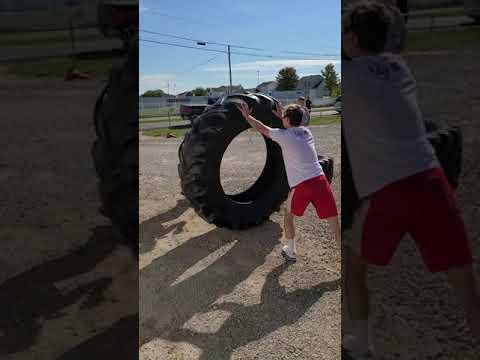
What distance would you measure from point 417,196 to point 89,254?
110 cm

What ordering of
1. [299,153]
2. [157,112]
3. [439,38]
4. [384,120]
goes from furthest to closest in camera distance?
[157,112], [299,153], [439,38], [384,120]

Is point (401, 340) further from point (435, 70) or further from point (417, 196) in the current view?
point (435, 70)

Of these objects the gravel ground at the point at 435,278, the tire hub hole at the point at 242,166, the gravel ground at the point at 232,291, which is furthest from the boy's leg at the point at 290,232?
the gravel ground at the point at 435,278

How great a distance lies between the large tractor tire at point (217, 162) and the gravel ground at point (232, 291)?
7.7 inches

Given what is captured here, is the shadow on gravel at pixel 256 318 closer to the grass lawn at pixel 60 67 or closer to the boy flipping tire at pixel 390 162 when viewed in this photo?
the boy flipping tire at pixel 390 162

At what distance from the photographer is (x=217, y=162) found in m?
3.40

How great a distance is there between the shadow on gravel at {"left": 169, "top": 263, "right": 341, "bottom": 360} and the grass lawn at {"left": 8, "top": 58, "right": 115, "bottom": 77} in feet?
4.93

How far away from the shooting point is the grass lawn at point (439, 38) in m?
1.37

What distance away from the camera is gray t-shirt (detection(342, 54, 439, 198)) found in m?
1.28

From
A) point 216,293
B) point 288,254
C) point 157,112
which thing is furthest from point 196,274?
point 157,112

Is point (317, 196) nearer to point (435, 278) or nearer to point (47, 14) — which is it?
point (435, 278)

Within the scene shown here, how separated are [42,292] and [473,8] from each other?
1693mm

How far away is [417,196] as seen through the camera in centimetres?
131

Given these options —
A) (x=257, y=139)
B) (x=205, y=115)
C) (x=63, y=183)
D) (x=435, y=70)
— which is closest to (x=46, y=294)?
(x=63, y=183)
